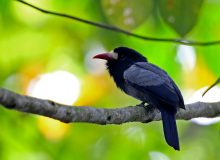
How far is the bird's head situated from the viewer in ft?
15.6

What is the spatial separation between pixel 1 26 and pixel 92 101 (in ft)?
3.53

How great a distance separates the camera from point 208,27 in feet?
17.4

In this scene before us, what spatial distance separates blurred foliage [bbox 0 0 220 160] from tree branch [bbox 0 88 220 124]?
2.80 ft

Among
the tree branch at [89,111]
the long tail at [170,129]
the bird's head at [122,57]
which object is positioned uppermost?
the tree branch at [89,111]

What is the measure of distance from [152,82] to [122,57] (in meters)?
0.64

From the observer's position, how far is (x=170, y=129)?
3797 millimetres

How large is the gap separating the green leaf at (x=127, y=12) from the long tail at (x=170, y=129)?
63 centimetres

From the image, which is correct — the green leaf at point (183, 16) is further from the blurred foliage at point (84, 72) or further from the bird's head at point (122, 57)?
the bird's head at point (122, 57)

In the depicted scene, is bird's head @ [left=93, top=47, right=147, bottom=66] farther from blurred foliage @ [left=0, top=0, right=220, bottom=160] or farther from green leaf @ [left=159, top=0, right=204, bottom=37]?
green leaf @ [left=159, top=0, right=204, bottom=37]

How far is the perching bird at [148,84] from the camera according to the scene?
12.7 ft

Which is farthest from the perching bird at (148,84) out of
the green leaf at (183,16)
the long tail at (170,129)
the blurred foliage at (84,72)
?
the green leaf at (183,16)

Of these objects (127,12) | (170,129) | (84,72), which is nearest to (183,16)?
(127,12)

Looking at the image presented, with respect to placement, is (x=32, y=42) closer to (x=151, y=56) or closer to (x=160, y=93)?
(x=151, y=56)

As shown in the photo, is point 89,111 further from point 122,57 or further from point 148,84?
point 122,57
